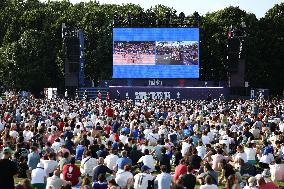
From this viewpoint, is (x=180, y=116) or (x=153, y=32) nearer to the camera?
(x=180, y=116)

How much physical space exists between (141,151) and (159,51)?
35266 millimetres

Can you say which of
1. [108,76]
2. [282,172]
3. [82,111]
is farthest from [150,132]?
[108,76]

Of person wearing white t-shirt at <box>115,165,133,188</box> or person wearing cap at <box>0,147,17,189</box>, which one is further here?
person wearing white t-shirt at <box>115,165,133,188</box>

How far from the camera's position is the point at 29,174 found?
17719 millimetres

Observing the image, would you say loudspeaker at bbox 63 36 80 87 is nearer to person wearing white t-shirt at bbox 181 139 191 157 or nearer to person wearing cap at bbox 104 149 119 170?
person wearing white t-shirt at bbox 181 139 191 157

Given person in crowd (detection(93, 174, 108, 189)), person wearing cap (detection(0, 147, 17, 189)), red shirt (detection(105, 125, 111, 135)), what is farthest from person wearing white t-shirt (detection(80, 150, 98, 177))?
red shirt (detection(105, 125, 111, 135))

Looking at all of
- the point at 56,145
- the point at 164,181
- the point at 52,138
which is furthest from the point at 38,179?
the point at 52,138

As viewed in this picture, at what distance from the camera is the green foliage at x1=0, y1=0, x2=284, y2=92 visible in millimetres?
65750

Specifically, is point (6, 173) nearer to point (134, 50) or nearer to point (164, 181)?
point (164, 181)

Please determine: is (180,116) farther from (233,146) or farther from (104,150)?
(104,150)

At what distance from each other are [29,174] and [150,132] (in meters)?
9.32

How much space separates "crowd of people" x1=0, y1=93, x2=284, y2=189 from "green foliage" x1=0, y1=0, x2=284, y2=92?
28011 millimetres

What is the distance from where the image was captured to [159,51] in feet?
186

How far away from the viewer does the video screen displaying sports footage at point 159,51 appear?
2226 inches
